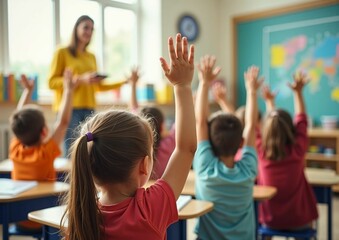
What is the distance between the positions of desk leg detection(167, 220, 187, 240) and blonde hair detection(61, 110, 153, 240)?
0.58 metres

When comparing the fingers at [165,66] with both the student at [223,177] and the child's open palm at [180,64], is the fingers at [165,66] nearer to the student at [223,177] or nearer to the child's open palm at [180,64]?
→ the child's open palm at [180,64]

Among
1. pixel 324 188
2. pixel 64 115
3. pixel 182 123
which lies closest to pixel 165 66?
pixel 182 123

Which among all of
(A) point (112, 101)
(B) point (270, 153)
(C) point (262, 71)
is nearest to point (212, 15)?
(C) point (262, 71)

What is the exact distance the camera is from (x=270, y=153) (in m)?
2.30

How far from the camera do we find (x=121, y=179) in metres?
1.04

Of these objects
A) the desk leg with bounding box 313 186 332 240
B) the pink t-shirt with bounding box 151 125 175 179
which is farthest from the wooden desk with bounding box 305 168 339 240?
the pink t-shirt with bounding box 151 125 175 179

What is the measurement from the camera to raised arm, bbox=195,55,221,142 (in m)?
1.63

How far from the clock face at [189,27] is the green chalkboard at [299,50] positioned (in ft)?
2.10

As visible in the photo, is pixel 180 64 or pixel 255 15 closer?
pixel 180 64

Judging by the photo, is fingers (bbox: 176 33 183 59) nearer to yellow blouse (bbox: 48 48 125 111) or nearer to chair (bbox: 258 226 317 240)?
chair (bbox: 258 226 317 240)

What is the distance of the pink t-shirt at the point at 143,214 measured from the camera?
1.01 metres

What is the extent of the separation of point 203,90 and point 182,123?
65 centimetres

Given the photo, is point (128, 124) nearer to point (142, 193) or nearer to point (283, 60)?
point (142, 193)

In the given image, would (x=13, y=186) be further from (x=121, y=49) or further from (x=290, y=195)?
(x=121, y=49)
